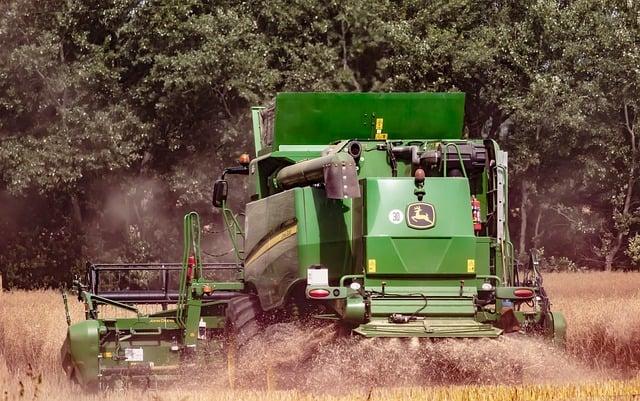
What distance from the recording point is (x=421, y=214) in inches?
575

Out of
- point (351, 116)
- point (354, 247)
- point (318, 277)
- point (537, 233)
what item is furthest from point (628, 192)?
point (318, 277)

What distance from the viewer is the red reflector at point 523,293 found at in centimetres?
1471

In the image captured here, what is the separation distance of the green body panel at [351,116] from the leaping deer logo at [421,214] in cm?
198

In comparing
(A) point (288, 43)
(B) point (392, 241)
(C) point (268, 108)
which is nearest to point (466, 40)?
(A) point (288, 43)

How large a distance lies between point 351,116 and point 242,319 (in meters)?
2.79

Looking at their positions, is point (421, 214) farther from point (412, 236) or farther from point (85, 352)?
point (85, 352)

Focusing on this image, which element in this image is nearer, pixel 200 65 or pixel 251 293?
pixel 251 293

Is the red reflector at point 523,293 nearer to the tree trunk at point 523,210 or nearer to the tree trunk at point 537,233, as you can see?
the tree trunk at point 523,210

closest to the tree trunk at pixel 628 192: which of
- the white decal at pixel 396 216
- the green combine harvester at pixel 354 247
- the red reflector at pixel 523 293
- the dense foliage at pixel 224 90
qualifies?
the dense foliage at pixel 224 90

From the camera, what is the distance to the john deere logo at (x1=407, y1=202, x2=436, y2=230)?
47.8 ft

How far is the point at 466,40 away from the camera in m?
40.8

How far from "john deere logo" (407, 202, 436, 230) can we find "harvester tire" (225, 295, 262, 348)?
244 centimetres

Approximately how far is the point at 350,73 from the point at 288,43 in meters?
2.09

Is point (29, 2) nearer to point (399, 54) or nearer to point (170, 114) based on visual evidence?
point (170, 114)
